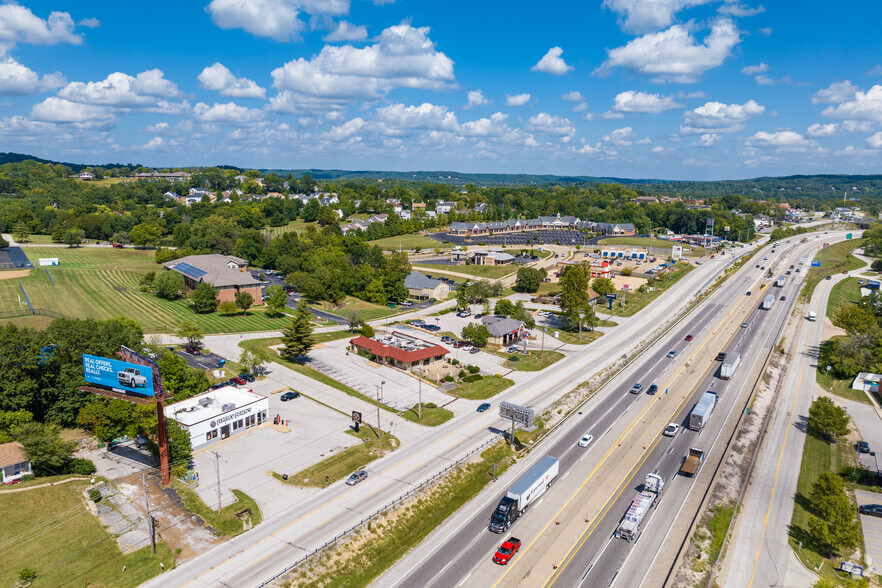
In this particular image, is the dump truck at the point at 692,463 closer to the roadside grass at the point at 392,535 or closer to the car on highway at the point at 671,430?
the car on highway at the point at 671,430

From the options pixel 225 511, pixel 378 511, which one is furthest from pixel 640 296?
pixel 225 511

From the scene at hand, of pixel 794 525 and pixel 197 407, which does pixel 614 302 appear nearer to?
pixel 794 525

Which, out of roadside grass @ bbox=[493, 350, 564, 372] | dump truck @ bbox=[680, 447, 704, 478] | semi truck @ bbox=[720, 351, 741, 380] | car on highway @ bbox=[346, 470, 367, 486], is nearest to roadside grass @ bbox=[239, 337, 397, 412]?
car on highway @ bbox=[346, 470, 367, 486]

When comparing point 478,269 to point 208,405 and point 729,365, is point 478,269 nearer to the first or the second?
point 729,365

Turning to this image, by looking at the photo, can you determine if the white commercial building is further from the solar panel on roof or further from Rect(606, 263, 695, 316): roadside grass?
Rect(606, 263, 695, 316): roadside grass

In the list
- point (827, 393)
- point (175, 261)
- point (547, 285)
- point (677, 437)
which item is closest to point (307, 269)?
point (175, 261)

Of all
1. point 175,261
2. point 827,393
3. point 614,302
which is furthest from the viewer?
point 175,261
